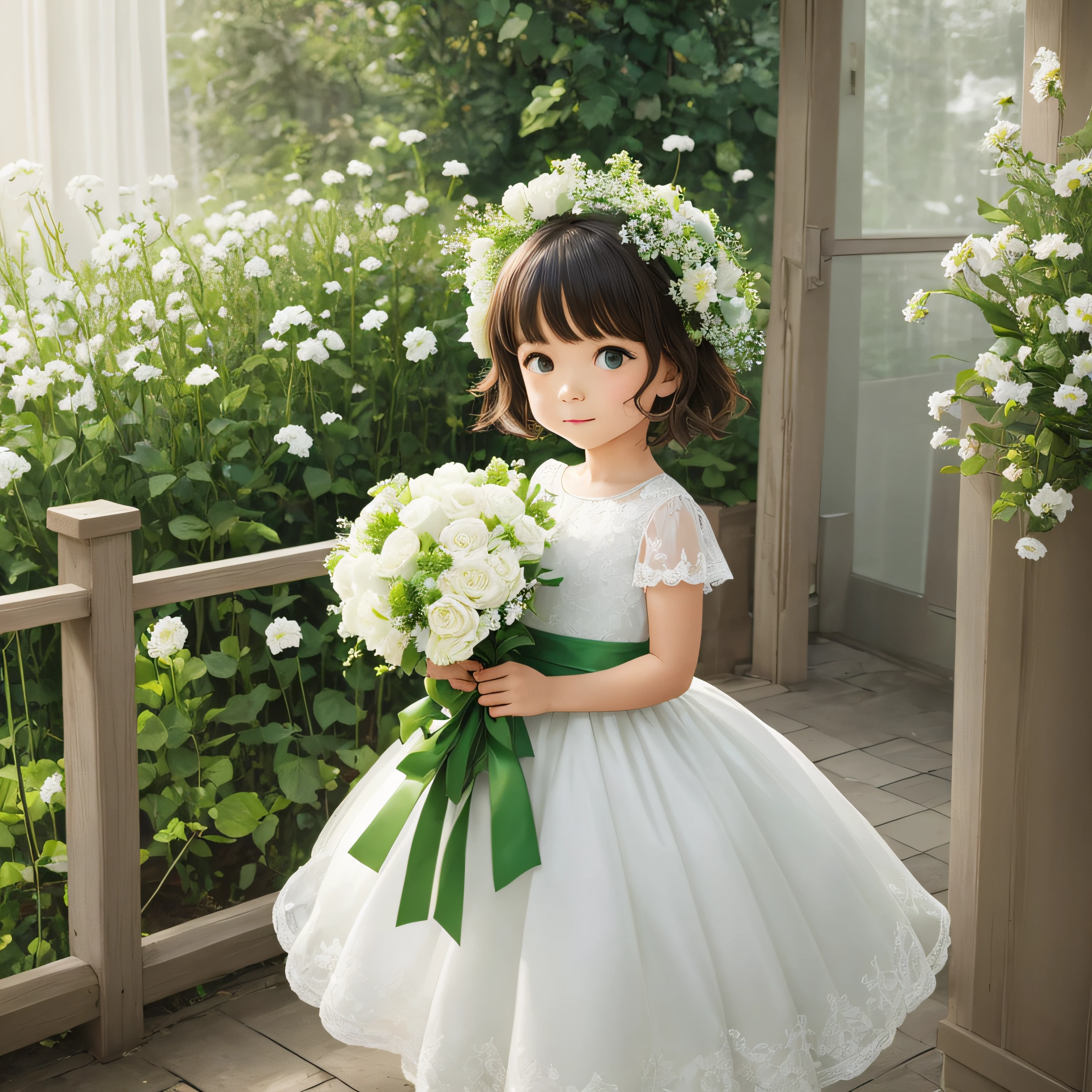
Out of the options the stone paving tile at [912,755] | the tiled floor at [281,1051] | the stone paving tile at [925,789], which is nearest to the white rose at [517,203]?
the tiled floor at [281,1051]

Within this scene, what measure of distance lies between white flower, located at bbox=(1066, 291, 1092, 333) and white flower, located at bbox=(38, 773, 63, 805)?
6.24 ft

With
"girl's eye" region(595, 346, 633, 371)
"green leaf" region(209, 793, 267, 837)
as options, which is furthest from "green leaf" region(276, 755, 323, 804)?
"girl's eye" region(595, 346, 633, 371)

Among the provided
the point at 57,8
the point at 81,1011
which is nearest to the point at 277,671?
the point at 81,1011

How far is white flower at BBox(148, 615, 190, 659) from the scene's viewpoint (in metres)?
2.27

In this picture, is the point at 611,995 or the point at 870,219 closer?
the point at 611,995

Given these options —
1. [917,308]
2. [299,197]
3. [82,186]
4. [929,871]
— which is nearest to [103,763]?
[82,186]

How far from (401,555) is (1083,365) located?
892mm

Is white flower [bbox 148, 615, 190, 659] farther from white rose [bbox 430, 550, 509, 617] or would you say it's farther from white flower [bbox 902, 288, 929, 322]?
white flower [bbox 902, 288, 929, 322]

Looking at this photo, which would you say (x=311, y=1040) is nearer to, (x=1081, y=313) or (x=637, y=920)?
(x=637, y=920)

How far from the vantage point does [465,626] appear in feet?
4.96

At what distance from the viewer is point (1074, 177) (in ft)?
4.99

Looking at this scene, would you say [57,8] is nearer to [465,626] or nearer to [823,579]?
[465,626]

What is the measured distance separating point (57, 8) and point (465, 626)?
7.38ft

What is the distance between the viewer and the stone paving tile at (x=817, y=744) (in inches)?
144
